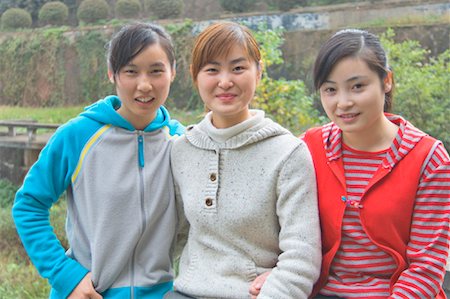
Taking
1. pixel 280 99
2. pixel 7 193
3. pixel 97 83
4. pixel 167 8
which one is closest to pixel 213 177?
pixel 280 99

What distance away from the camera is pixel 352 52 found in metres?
1.54

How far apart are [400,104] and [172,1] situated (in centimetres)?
518

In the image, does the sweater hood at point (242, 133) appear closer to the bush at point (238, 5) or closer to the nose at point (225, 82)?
the nose at point (225, 82)

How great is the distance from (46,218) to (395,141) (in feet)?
3.39

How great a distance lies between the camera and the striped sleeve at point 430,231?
150 cm

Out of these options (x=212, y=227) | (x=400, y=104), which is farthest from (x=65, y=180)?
(x=400, y=104)

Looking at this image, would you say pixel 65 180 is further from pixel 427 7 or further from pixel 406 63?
pixel 427 7

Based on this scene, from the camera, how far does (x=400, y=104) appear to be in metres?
4.32

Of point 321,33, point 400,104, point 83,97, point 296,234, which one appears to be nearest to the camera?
point 296,234

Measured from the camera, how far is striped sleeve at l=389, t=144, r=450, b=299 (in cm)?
150

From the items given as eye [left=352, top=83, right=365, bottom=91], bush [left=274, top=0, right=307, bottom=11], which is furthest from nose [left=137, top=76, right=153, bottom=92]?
bush [left=274, top=0, right=307, bottom=11]

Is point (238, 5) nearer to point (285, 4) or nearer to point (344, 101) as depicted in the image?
point (285, 4)

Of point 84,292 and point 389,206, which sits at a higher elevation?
point 389,206

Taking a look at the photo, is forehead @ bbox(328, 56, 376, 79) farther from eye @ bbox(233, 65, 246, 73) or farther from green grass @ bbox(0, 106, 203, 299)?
Answer: green grass @ bbox(0, 106, 203, 299)
